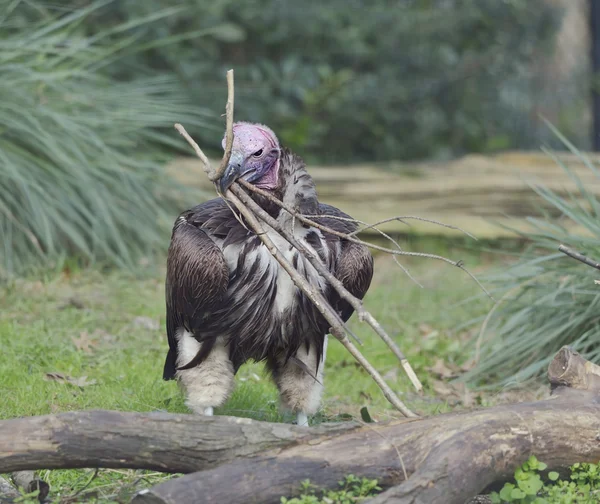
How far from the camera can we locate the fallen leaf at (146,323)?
5.59 metres

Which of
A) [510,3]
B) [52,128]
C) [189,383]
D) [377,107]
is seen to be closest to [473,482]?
[189,383]

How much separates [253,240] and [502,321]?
2.28m

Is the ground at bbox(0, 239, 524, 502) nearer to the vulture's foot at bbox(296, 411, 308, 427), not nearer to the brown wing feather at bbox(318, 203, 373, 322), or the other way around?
the vulture's foot at bbox(296, 411, 308, 427)

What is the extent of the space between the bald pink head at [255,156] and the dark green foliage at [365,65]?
493 cm

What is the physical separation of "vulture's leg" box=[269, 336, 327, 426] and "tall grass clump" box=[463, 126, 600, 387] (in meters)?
1.30

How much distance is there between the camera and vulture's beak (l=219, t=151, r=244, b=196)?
3404mm

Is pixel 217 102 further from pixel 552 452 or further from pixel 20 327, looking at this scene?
pixel 552 452

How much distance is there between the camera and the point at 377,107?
9828 millimetres

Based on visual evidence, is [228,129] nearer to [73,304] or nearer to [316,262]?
[316,262]

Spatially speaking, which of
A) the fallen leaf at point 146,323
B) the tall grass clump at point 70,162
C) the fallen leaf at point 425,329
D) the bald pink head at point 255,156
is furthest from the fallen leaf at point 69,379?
the fallen leaf at point 425,329

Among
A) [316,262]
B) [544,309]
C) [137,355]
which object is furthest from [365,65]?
[316,262]

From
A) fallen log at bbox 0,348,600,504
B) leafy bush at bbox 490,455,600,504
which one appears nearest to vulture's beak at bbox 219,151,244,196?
fallen log at bbox 0,348,600,504

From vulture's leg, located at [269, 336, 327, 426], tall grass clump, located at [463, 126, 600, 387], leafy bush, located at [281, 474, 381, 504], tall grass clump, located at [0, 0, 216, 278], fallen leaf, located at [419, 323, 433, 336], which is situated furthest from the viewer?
tall grass clump, located at [0, 0, 216, 278]

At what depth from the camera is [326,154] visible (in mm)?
10062
